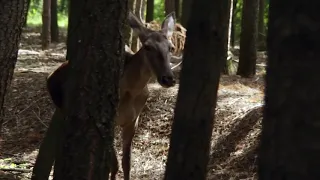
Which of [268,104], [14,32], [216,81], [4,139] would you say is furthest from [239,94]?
[268,104]

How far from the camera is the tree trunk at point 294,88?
6.79 feet

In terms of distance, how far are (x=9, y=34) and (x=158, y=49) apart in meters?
2.96

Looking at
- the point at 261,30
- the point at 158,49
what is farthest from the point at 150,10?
the point at 158,49

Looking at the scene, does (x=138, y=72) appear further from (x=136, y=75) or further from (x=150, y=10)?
(x=150, y=10)

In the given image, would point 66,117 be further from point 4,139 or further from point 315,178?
point 4,139

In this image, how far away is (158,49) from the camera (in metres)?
8.41

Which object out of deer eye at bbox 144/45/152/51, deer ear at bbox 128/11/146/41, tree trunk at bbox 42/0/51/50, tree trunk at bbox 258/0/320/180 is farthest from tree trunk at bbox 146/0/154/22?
tree trunk at bbox 258/0/320/180

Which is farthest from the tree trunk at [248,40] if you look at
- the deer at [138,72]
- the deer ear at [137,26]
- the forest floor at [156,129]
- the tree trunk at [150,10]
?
the tree trunk at [150,10]

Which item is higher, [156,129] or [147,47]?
[147,47]

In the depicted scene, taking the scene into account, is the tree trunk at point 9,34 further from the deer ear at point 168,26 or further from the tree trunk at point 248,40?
the tree trunk at point 248,40

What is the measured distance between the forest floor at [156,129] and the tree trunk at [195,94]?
4.38 metres

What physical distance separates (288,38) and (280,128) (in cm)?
31

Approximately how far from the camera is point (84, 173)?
503cm

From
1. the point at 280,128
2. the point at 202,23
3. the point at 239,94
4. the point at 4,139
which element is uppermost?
the point at 202,23
